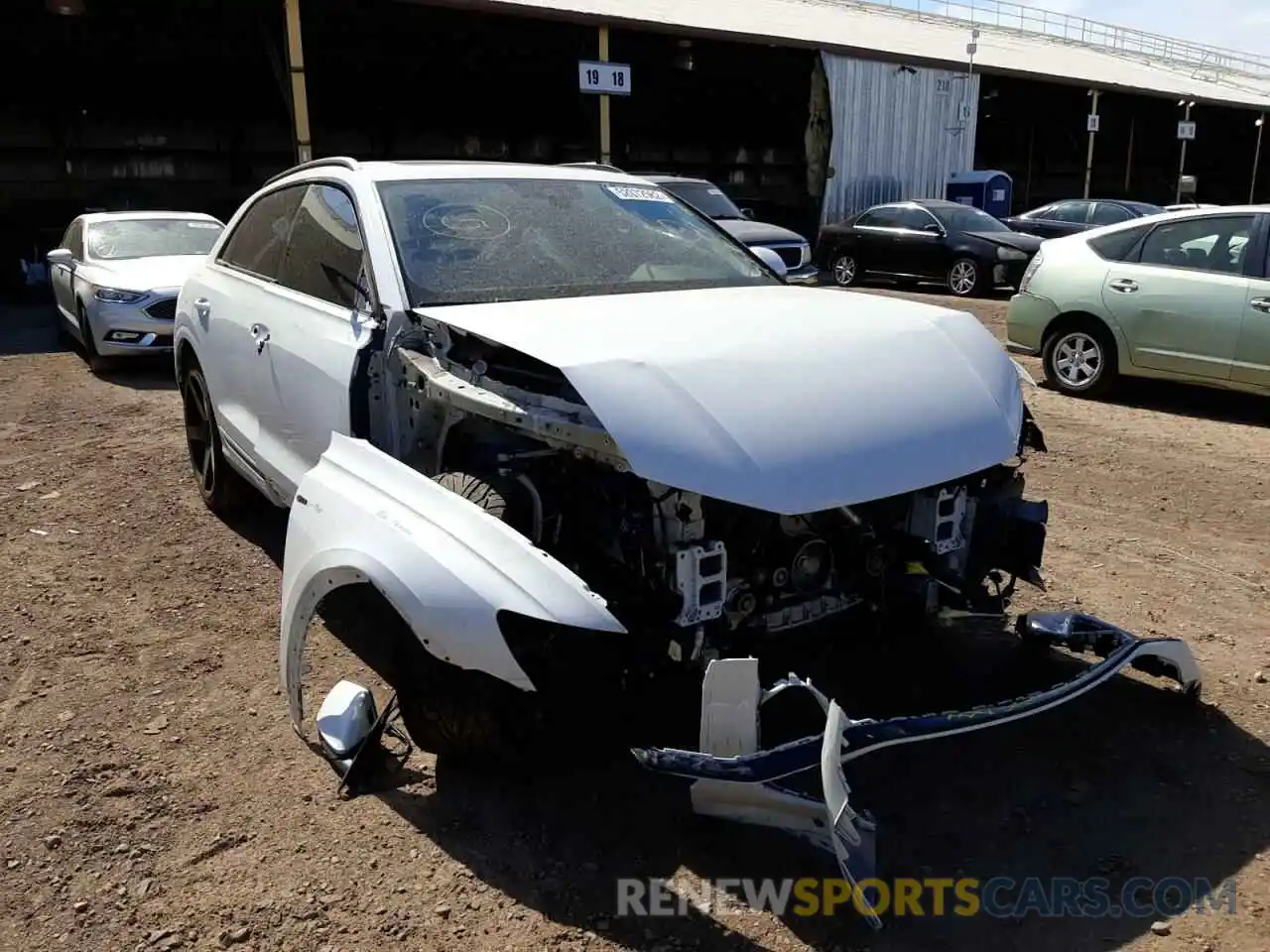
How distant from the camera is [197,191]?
22031 millimetres

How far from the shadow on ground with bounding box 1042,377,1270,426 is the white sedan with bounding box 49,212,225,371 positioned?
7806mm

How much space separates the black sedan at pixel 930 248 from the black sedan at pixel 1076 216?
1.26 meters

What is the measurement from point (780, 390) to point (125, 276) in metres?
8.64

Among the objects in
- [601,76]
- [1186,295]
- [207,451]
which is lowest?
[207,451]

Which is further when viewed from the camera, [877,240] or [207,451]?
[877,240]

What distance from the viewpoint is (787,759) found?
7.80 feet

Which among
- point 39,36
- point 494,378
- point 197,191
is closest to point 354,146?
point 197,191

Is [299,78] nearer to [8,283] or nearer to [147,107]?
[8,283]

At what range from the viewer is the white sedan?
9281mm

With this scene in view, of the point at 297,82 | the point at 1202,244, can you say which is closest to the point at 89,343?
the point at 297,82

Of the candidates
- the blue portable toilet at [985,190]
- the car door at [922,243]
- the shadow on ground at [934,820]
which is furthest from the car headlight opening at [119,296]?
the blue portable toilet at [985,190]

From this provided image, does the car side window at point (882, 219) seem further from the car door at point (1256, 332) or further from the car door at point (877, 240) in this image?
the car door at point (1256, 332)

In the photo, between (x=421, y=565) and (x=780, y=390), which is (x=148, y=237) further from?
(x=780, y=390)

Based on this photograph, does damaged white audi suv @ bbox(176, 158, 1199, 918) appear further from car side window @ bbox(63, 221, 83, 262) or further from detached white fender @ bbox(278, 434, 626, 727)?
car side window @ bbox(63, 221, 83, 262)
